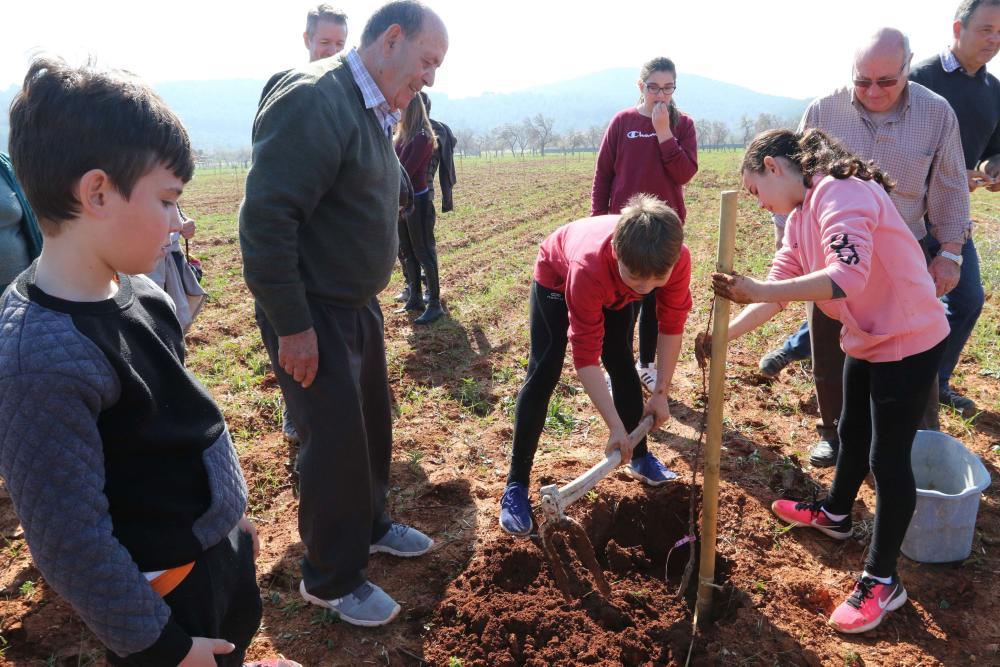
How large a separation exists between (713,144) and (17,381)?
127 m

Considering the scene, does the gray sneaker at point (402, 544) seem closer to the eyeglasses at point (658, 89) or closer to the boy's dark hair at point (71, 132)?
the boy's dark hair at point (71, 132)

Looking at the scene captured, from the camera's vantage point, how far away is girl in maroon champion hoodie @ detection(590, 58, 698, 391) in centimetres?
421

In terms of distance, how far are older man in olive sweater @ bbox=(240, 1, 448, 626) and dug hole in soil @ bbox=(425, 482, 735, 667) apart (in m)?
0.34

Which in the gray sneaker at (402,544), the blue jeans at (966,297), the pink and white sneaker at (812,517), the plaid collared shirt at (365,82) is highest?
the plaid collared shirt at (365,82)

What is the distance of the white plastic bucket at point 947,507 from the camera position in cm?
280

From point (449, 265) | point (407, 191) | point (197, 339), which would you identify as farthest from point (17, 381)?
point (449, 265)

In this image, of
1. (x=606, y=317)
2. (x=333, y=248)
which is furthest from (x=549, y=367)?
(x=333, y=248)

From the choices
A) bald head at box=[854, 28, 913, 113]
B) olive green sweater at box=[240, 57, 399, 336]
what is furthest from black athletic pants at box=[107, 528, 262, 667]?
bald head at box=[854, 28, 913, 113]

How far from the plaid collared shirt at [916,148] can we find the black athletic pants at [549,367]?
1.50 m

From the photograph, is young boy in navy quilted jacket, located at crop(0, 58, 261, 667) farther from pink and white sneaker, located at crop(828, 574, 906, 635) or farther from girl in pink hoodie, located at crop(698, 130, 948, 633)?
pink and white sneaker, located at crop(828, 574, 906, 635)

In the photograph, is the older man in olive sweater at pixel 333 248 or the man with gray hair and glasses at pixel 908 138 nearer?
the older man in olive sweater at pixel 333 248

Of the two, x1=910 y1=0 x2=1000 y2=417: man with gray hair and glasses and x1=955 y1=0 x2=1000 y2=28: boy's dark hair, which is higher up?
x1=955 y1=0 x2=1000 y2=28: boy's dark hair

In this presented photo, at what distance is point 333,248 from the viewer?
7.41ft

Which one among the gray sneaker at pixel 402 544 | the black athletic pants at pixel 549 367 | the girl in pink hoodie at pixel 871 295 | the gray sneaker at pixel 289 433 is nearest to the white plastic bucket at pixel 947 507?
the girl in pink hoodie at pixel 871 295
